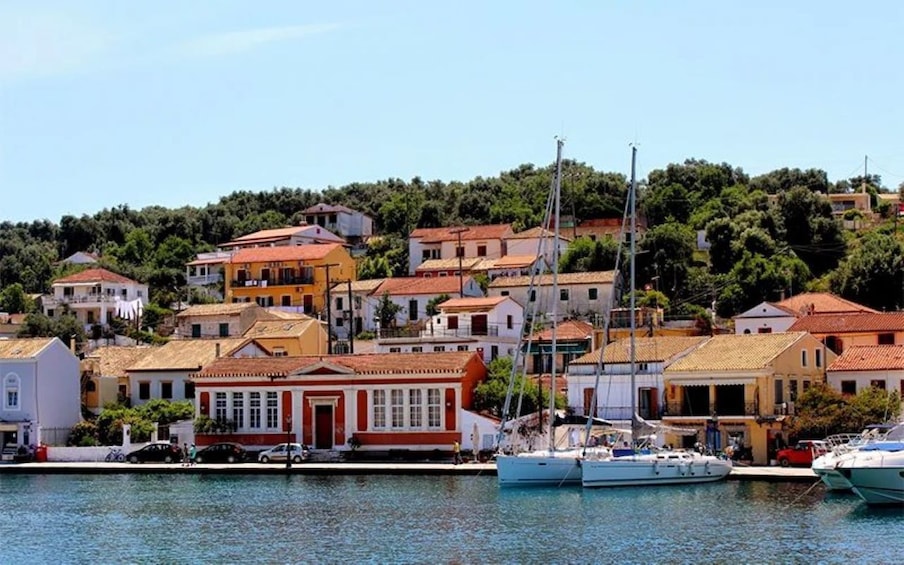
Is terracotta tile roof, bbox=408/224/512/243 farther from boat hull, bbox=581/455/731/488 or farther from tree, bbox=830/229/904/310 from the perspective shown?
boat hull, bbox=581/455/731/488

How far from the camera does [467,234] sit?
366ft

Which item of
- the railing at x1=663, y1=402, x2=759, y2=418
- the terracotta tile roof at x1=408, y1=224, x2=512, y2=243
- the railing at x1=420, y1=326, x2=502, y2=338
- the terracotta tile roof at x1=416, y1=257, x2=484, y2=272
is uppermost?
the terracotta tile roof at x1=408, y1=224, x2=512, y2=243

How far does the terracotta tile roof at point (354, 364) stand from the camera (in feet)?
222

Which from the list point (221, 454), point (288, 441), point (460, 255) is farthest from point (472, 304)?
point (221, 454)

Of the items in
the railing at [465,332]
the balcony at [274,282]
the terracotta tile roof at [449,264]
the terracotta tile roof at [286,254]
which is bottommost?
the railing at [465,332]

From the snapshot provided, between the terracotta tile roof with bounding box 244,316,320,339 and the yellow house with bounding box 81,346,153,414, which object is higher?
the terracotta tile roof with bounding box 244,316,320,339

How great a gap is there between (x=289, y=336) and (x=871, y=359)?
108 feet

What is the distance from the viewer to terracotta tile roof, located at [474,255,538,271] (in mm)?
101688

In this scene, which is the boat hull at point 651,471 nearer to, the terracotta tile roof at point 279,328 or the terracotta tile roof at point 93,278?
the terracotta tile roof at point 279,328

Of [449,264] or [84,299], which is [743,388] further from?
[84,299]

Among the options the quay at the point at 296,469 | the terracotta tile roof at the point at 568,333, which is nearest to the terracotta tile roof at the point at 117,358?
the quay at the point at 296,469

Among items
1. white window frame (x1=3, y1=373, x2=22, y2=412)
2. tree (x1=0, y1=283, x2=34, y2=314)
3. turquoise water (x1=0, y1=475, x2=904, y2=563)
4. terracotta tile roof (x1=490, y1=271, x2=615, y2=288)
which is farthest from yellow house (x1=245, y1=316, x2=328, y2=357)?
tree (x1=0, y1=283, x2=34, y2=314)

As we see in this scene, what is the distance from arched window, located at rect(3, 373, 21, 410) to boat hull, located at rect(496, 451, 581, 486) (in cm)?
3039

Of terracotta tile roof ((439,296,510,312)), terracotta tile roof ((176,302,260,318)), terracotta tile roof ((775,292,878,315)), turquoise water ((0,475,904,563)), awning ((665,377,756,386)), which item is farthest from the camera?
terracotta tile roof ((176,302,260,318))
